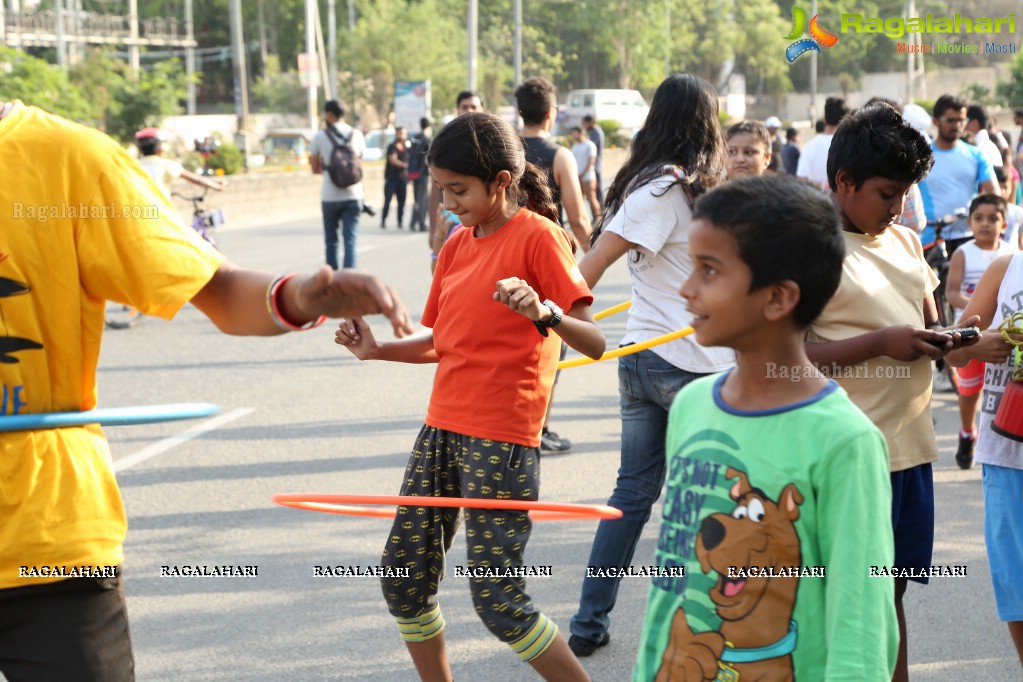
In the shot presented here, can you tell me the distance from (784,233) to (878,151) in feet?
4.30

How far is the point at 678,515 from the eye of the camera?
8.68 feet

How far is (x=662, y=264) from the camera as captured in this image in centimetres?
472

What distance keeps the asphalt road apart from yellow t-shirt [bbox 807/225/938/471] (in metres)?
1.30

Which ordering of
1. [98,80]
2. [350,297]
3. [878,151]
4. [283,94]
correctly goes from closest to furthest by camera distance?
[350,297]
[878,151]
[98,80]
[283,94]

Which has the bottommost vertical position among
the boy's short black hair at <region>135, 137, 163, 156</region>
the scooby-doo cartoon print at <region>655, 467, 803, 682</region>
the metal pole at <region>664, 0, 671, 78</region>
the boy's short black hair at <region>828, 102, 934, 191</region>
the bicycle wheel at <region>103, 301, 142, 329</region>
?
the bicycle wheel at <region>103, 301, 142, 329</region>

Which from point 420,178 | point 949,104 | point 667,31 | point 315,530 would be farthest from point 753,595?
point 667,31

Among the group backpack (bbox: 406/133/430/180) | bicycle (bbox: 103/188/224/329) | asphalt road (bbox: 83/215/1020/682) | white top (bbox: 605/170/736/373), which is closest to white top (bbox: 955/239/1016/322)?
asphalt road (bbox: 83/215/1020/682)

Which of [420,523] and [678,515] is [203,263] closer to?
[678,515]

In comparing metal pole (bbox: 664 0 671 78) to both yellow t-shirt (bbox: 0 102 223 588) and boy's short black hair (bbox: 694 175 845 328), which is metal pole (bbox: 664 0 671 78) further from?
yellow t-shirt (bbox: 0 102 223 588)

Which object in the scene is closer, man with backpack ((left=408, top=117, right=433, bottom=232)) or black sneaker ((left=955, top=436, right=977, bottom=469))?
black sneaker ((left=955, top=436, right=977, bottom=469))

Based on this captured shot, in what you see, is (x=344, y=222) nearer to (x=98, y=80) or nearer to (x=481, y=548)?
(x=481, y=548)

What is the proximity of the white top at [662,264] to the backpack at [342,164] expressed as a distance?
32.6 ft

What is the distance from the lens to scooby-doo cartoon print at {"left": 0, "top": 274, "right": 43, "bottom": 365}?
263cm

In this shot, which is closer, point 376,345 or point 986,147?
point 376,345
